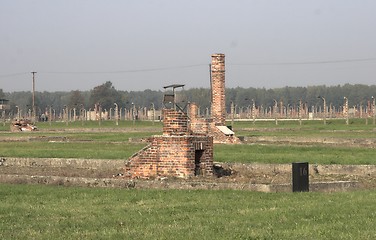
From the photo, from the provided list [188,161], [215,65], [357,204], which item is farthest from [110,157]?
[357,204]

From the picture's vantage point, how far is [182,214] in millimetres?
11859

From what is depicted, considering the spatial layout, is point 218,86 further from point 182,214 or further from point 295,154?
point 182,214

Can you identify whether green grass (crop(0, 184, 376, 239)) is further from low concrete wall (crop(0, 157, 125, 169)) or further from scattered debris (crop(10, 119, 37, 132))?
scattered debris (crop(10, 119, 37, 132))

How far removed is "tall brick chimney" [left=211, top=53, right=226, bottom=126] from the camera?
33906mm

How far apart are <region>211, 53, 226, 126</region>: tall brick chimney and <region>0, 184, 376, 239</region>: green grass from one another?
60.2ft

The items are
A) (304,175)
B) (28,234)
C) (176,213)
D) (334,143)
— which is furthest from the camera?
(334,143)

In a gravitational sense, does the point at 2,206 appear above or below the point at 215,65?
below

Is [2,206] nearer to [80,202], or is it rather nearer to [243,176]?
[80,202]

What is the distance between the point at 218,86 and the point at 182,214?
22.6 meters

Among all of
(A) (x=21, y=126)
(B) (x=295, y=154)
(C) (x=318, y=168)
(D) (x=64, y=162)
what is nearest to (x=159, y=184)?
(C) (x=318, y=168)

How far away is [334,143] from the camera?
110 feet

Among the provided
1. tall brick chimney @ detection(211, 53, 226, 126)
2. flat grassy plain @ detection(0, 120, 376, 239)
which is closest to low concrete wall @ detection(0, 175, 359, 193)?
flat grassy plain @ detection(0, 120, 376, 239)

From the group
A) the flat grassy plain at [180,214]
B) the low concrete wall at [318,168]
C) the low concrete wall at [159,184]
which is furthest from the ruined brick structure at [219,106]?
the flat grassy plain at [180,214]

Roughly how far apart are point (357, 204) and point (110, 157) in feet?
48.2
